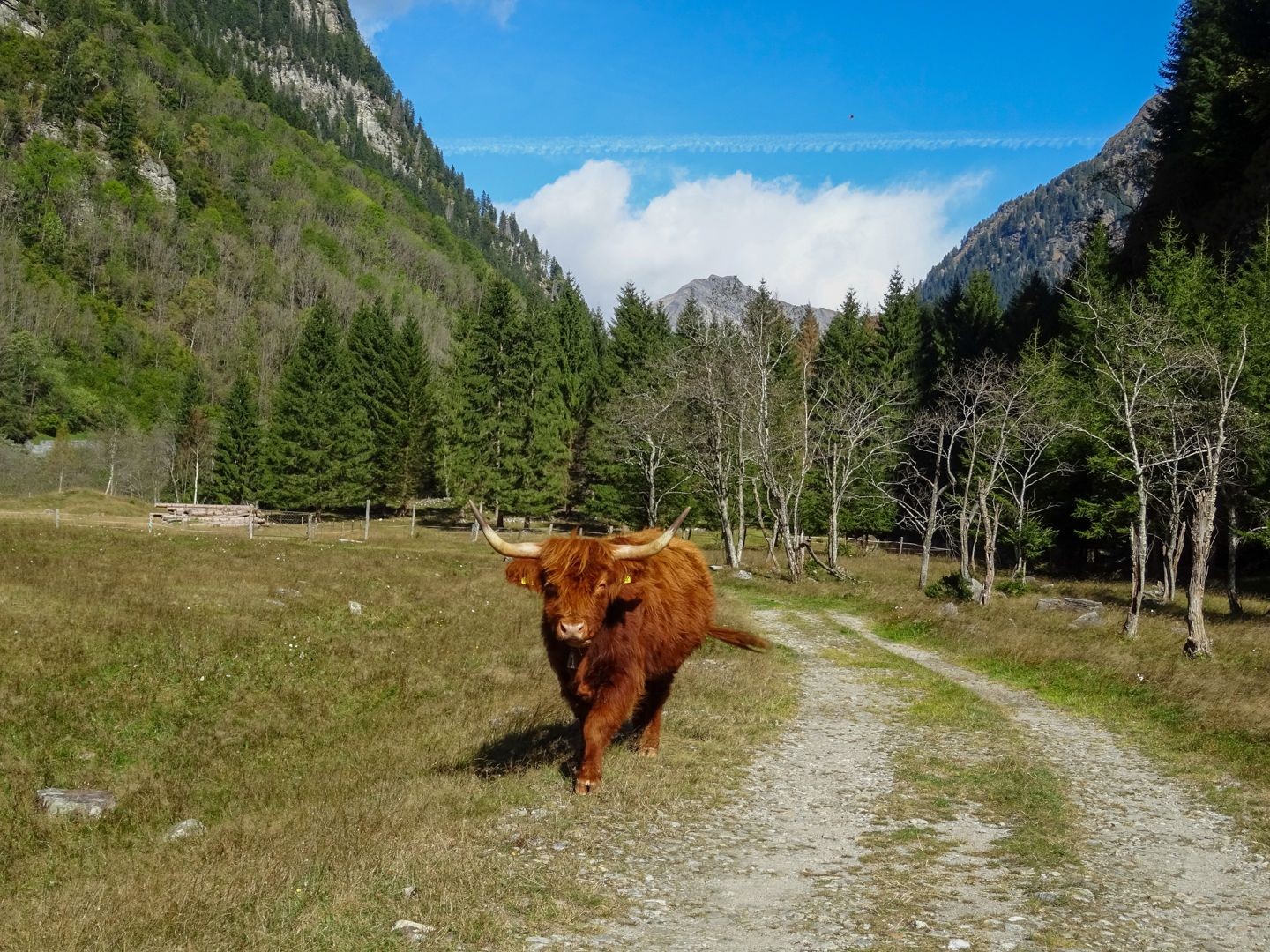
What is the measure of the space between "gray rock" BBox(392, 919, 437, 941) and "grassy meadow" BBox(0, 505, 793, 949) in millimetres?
74


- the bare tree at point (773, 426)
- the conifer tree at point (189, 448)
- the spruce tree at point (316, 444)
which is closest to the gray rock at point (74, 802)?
the bare tree at point (773, 426)

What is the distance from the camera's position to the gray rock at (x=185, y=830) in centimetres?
1041

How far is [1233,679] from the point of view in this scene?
53.1 ft

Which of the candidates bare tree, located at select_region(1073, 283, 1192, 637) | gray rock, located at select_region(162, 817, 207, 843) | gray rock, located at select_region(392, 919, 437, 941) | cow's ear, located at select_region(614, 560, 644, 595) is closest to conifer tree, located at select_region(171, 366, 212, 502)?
bare tree, located at select_region(1073, 283, 1192, 637)

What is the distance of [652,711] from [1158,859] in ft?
16.6

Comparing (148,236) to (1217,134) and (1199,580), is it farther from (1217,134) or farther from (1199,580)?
(1199,580)

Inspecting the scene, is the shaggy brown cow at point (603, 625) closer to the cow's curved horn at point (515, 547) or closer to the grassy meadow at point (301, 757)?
the cow's curved horn at point (515, 547)

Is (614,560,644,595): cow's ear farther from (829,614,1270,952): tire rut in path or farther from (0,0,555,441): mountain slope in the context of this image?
(0,0,555,441): mountain slope

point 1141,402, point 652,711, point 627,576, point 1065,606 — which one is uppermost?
point 1141,402

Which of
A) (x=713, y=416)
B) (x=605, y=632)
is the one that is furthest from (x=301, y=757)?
(x=713, y=416)

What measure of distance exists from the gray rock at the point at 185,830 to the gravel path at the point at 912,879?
20.1ft

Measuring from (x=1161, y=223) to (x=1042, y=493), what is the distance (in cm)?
1710

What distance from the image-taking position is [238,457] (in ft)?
242

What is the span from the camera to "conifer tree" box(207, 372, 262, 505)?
73.2 m
